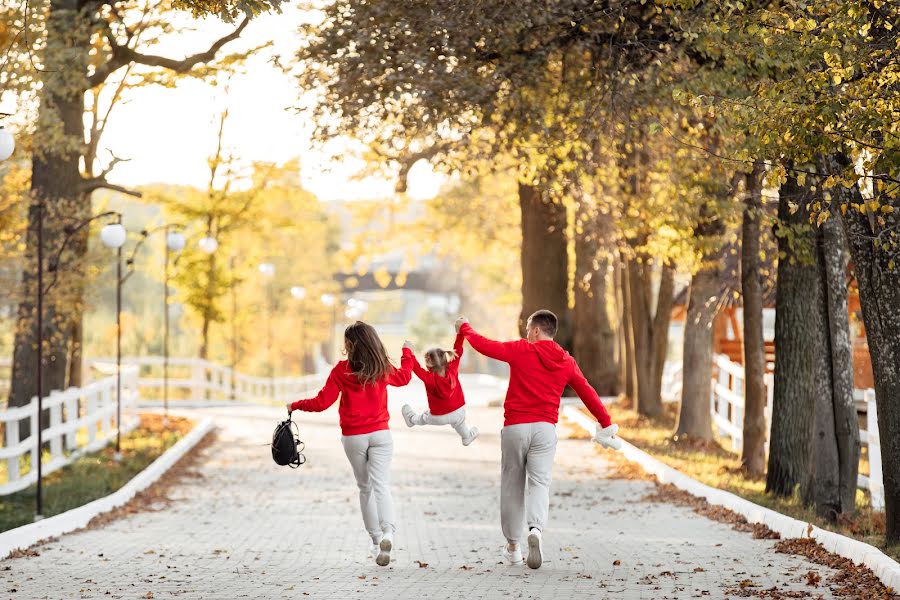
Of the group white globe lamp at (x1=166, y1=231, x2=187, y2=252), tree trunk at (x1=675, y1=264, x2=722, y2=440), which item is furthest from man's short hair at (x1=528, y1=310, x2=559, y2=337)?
white globe lamp at (x1=166, y1=231, x2=187, y2=252)

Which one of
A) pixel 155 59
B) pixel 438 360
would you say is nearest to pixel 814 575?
pixel 438 360

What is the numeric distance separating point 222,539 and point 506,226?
28502mm

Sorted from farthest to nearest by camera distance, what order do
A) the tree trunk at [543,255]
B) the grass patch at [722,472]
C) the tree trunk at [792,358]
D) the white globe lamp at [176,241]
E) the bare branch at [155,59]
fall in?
the tree trunk at [543,255] < the white globe lamp at [176,241] < the bare branch at [155,59] < the tree trunk at [792,358] < the grass patch at [722,472]

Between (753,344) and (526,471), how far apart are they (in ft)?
26.5

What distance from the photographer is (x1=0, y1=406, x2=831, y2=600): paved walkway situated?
345 inches

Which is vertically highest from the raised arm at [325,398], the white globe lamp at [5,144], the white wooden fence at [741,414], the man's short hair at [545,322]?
the white globe lamp at [5,144]

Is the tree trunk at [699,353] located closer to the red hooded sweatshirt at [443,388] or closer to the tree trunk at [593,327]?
the tree trunk at [593,327]

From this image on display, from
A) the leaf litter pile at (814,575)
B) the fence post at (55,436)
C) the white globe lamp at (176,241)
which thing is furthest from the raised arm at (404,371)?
the white globe lamp at (176,241)

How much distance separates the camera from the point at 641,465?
1881 centimetres

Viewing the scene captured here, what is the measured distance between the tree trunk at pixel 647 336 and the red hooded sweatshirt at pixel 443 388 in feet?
49.2

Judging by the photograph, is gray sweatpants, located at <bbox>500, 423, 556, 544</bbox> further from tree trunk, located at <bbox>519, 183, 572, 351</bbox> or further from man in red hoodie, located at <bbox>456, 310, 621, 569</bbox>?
tree trunk, located at <bbox>519, 183, 572, 351</bbox>

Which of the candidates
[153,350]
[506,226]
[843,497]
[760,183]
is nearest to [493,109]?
[760,183]

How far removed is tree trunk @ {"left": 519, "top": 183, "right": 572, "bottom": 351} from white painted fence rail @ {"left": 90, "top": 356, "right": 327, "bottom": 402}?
969cm

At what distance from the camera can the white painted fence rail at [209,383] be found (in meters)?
36.0
